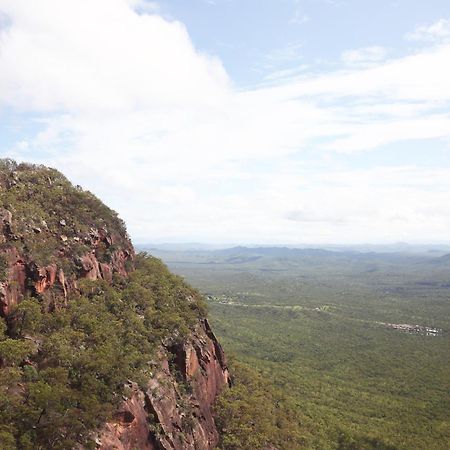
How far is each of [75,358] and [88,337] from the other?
14.2 ft

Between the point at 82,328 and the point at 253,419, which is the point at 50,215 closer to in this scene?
the point at 82,328

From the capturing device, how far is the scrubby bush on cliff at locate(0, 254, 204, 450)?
3366 centimetres

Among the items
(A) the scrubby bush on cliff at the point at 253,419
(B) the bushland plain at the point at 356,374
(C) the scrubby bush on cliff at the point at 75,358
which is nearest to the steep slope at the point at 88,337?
(C) the scrubby bush on cliff at the point at 75,358

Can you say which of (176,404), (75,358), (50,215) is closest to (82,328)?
(75,358)

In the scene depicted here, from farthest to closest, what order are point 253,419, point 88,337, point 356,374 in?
point 356,374, point 253,419, point 88,337

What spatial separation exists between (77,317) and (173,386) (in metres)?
13.7

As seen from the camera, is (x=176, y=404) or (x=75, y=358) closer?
(x=75, y=358)

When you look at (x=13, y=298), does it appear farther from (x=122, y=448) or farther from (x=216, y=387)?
(x=216, y=387)

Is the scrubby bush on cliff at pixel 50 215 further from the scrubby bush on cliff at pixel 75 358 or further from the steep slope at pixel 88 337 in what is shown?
the scrubby bush on cliff at pixel 75 358

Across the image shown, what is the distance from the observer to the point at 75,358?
40719 mm

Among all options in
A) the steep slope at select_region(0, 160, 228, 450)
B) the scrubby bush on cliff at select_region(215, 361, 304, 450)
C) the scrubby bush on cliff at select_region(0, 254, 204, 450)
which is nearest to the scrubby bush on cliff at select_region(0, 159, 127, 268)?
the steep slope at select_region(0, 160, 228, 450)

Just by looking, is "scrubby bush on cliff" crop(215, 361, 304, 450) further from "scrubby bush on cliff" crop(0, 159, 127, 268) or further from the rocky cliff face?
"scrubby bush on cliff" crop(0, 159, 127, 268)

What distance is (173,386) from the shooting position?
50.6m

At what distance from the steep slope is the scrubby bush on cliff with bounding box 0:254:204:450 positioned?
101 mm
